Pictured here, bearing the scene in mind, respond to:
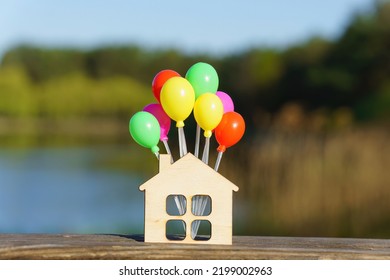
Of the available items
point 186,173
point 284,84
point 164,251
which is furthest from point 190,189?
point 284,84

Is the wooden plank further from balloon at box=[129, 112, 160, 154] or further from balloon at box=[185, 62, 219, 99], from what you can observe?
balloon at box=[185, 62, 219, 99]

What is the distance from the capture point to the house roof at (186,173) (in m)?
1.41

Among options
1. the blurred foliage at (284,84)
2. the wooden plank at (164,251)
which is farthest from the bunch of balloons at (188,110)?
the blurred foliage at (284,84)

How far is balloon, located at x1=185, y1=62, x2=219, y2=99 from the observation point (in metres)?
1.47

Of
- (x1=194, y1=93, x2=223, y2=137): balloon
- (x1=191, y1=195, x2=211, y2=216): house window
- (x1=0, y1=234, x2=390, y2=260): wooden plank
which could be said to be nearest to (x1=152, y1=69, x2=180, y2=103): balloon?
(x1=194, y1=93, x2=223, y2=137): balloon

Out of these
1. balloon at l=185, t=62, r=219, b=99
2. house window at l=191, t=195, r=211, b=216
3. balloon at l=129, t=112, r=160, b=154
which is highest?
balloon at l=185, t=62, r=219, b=99

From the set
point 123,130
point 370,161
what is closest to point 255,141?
point 370,161

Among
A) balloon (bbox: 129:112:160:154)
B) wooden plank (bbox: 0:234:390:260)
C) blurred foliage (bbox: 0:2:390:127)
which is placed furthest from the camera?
blurred foliage (bbox: 0:2:390:127)

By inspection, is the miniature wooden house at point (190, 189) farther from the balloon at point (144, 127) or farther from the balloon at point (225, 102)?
the balloon at point (225, 102)

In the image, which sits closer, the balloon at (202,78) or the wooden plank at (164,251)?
the wooden plank at (164,251)

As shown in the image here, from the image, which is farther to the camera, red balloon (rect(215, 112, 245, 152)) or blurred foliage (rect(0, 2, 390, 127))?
blurred foliage (rect(0, 2, 390, 127))

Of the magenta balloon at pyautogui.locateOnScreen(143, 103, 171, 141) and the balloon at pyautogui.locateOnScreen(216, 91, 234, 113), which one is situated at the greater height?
the balloon at pyautogui.locateOnScreen(216, 91, 234, 113)

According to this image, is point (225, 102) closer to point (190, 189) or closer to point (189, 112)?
point (189, 112)
